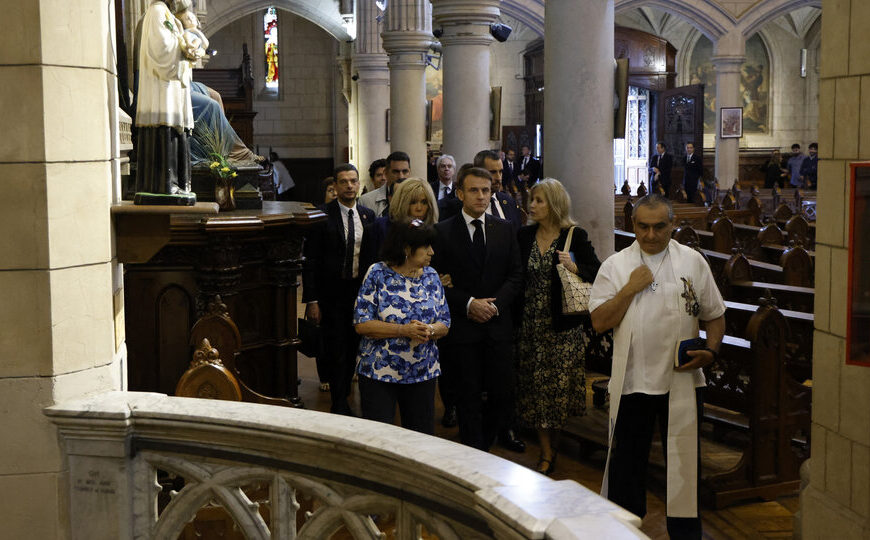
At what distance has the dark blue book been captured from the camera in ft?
12.3

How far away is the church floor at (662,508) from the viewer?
173 inches

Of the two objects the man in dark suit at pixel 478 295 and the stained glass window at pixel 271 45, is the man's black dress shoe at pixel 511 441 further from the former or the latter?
the stained glass window at pixel 271 45

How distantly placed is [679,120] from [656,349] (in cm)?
1912

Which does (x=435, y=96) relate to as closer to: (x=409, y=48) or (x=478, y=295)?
(x=409, y=48)

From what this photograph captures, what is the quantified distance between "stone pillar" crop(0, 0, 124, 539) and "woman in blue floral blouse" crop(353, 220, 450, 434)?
5.21ft

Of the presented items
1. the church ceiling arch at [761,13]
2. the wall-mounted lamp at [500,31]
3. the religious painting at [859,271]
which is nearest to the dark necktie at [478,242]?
the religious painting at [859,271]

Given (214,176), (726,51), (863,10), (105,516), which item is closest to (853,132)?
(863,10)

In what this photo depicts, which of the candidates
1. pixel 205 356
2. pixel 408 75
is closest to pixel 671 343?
pixel 205 356

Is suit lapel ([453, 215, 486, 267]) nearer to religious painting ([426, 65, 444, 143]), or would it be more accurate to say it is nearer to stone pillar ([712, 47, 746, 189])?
stone pillar ([712, 47, 746, 189])

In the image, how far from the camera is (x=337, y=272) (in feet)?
19.5

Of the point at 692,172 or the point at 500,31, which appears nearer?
the point at 500,31

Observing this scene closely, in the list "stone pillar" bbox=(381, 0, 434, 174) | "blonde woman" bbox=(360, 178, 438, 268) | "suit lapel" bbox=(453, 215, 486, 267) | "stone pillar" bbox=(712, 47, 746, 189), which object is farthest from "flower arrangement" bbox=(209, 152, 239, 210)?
"stone pillar" bbox=(712, 47, 746, 189)

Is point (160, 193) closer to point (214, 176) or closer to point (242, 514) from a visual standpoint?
Answer: point (242, 514)

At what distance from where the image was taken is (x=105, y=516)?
2582 mm
